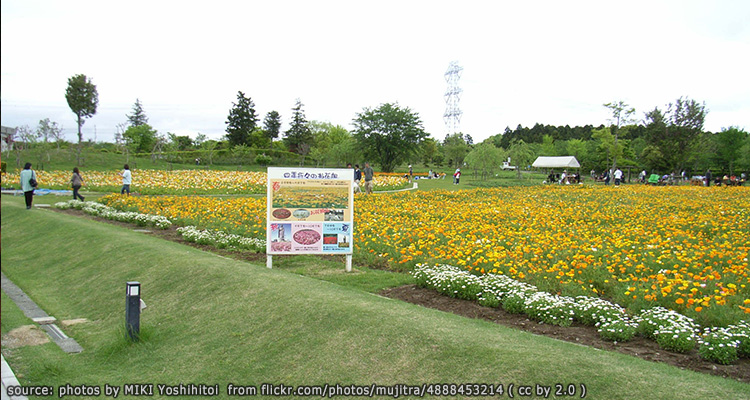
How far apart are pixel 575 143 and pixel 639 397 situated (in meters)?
95.4

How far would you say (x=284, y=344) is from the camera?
5.97m

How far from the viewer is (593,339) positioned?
18.9 feet

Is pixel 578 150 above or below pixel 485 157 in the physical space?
above

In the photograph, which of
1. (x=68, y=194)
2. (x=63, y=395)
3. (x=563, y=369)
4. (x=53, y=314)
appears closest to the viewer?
(x=563, y=369)

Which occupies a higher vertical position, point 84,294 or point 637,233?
point 637,233

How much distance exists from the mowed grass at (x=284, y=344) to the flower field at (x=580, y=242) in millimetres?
1897

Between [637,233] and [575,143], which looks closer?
[637,233]

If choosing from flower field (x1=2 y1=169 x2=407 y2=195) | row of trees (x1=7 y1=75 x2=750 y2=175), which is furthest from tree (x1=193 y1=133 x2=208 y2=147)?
flower field (x1=2 y1=169 x2=407 y2=195)

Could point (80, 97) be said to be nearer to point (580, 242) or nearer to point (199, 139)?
point (199, 139)

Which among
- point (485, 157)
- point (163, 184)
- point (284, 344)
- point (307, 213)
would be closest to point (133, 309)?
point (284, 344)

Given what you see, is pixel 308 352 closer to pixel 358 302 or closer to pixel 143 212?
pixel 358 302

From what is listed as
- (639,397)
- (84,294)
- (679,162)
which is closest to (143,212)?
(84,294)

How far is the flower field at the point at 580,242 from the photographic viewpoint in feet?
22.2

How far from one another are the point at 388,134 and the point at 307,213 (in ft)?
186
